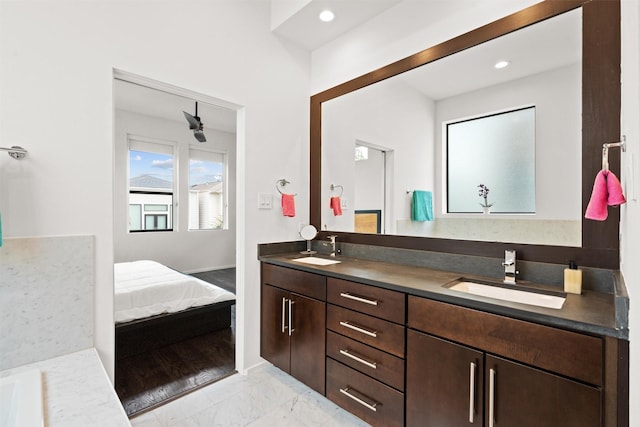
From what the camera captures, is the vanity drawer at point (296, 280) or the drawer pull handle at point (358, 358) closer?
the drawer pull handle at point (358, 358)

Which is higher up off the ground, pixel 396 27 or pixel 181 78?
pixel 396 27

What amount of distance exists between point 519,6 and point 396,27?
77 centimetres

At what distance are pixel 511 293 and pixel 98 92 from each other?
243 centimetres

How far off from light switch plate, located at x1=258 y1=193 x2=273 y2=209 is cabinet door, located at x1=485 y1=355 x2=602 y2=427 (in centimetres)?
176

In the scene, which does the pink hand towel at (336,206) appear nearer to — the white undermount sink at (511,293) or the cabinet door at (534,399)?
the white undermount sink at (511,293)

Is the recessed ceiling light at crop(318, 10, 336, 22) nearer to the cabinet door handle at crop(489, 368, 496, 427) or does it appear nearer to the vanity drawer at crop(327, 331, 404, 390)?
the vanity drawer at crop(327, 331, 404, 390)

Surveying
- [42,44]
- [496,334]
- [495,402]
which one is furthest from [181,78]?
[495,402]

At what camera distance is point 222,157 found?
589 cm

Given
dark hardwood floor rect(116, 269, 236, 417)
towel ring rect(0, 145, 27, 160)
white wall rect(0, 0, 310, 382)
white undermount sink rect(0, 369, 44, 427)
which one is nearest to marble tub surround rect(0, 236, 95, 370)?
white wall rect(0, 0, 310, 382)

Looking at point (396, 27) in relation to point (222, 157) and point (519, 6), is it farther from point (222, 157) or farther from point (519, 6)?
point (222, 157)

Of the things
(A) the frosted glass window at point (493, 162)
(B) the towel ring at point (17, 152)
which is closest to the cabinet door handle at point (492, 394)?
(A) the frosted glass window at point (493, 162)

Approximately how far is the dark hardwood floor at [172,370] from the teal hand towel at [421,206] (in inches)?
71.3

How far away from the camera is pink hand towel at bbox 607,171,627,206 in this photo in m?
1.03

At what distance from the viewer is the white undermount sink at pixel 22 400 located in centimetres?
88
